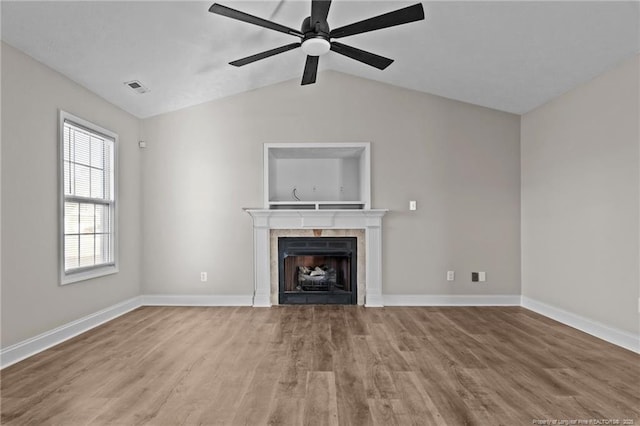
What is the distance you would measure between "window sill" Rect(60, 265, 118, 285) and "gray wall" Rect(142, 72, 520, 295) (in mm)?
655

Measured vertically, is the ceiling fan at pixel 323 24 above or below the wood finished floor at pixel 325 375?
above

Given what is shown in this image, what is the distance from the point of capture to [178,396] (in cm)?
224

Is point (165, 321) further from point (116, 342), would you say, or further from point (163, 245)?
point (163, 245)

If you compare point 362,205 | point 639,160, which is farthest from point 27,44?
point 639,160

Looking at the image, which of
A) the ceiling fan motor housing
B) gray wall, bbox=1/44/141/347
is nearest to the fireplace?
gray wall, bbox=1/44/141/347

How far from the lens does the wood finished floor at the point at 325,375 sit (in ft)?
6.70

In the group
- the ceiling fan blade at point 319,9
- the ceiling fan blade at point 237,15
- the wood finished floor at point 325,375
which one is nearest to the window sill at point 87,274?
the wood finished floor at point 325,375

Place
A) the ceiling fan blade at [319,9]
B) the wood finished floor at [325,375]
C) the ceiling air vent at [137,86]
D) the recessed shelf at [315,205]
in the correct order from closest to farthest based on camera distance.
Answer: the wood finished floor at [325,375] < the ceiling fan blade at [319,9] < the ceiling air vent at [137,86] < the recessed shelf at [315,205]

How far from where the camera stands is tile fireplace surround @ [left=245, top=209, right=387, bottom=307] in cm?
465

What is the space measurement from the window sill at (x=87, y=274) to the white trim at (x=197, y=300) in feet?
2.38

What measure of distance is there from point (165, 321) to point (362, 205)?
9.07 ft

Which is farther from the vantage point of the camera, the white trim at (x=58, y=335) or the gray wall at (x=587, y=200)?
the gray wall at (x=587, y=200)

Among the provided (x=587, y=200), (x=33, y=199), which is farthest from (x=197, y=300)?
(x=587, y=200)

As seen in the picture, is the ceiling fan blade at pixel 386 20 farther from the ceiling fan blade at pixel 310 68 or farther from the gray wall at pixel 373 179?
the gray wall at pixel 373 179
